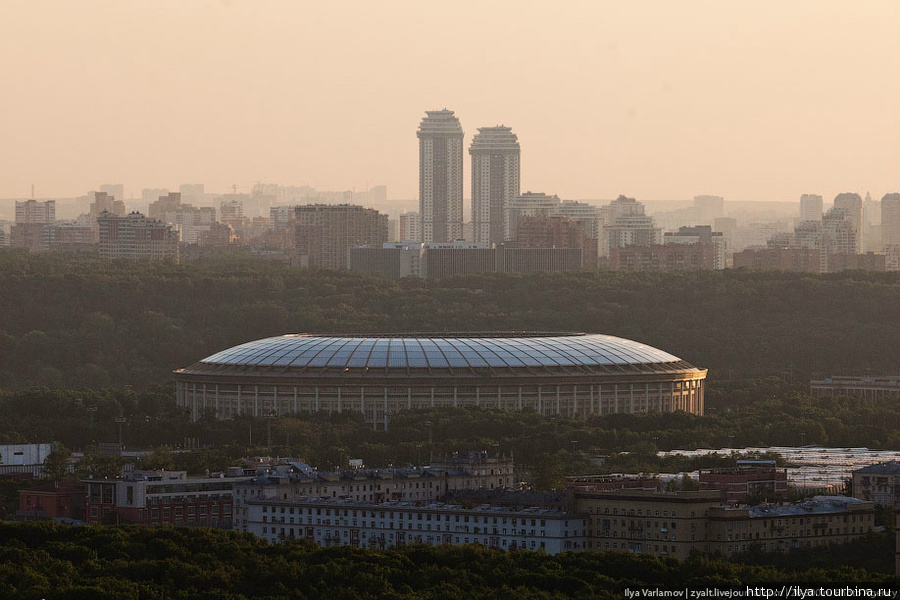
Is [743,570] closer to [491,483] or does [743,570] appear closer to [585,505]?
[585,505]

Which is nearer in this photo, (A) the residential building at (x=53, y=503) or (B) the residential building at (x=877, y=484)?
(A) the residential building at (x=53, y=503)

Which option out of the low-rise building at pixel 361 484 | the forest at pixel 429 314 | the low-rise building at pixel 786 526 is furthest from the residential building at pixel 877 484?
the forest at pixel 429 314

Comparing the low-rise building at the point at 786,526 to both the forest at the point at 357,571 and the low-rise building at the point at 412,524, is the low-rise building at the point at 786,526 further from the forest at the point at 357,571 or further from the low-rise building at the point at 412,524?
the low-rise building at the point at 412,524

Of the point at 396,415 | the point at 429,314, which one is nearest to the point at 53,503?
the point at 396,415

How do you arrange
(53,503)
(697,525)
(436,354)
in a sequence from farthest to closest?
(436,354) < (53,503) < (697,525)

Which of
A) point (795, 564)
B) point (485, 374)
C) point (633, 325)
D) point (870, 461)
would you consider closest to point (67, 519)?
point (795, 564)

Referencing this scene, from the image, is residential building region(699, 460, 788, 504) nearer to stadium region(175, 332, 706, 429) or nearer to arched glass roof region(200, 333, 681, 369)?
stadium region(175, 332, 706, 429)

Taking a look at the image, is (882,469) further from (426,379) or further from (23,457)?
(426,379)
